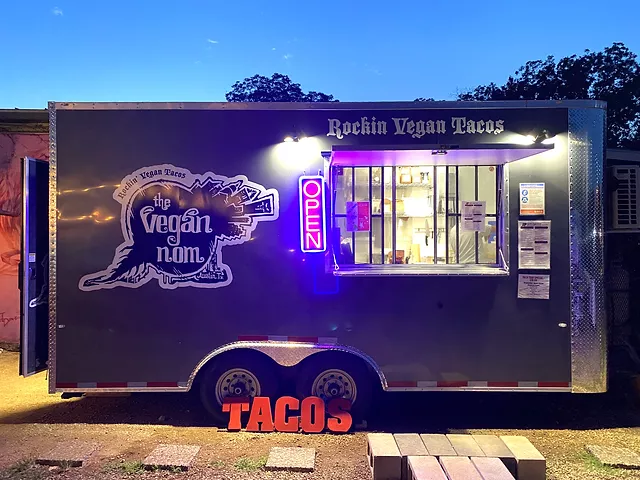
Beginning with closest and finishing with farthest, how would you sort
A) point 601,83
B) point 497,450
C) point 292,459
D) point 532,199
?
1. point 497,450
2. point 292,459
3. point 532,199
4. point 601,83

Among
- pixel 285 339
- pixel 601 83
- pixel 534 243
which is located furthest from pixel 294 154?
pixel 601 83

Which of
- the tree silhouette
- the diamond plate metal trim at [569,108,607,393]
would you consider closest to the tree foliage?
the tree silhouette

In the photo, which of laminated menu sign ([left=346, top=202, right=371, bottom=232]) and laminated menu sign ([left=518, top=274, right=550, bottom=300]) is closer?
laminated menu sign ([left=518, top=274, right=550, bottom=300])

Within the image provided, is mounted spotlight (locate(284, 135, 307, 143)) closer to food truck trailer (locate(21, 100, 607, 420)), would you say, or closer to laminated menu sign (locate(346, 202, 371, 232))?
food truck trailer (locate(21, 100, 607, 420))

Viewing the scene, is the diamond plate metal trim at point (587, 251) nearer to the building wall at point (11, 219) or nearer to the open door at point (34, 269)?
the open door at point (34, 269)

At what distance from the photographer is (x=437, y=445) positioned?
13.5 ft

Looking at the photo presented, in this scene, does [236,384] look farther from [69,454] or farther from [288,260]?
[69,454]

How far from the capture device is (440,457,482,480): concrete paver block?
3.48 meters

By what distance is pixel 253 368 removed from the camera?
5082 millimetres

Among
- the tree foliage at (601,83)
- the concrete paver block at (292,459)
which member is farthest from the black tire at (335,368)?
the tree foliage at (601,83)

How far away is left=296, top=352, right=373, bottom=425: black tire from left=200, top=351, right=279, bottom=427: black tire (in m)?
0.27

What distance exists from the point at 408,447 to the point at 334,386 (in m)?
1.20

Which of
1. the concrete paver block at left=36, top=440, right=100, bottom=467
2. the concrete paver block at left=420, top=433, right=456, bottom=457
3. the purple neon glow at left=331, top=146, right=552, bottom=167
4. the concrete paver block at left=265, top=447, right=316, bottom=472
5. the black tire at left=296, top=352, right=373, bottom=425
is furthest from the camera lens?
the black tire at left=296, top=352, right=373, bottom=425

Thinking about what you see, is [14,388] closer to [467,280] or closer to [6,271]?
[6,271]
